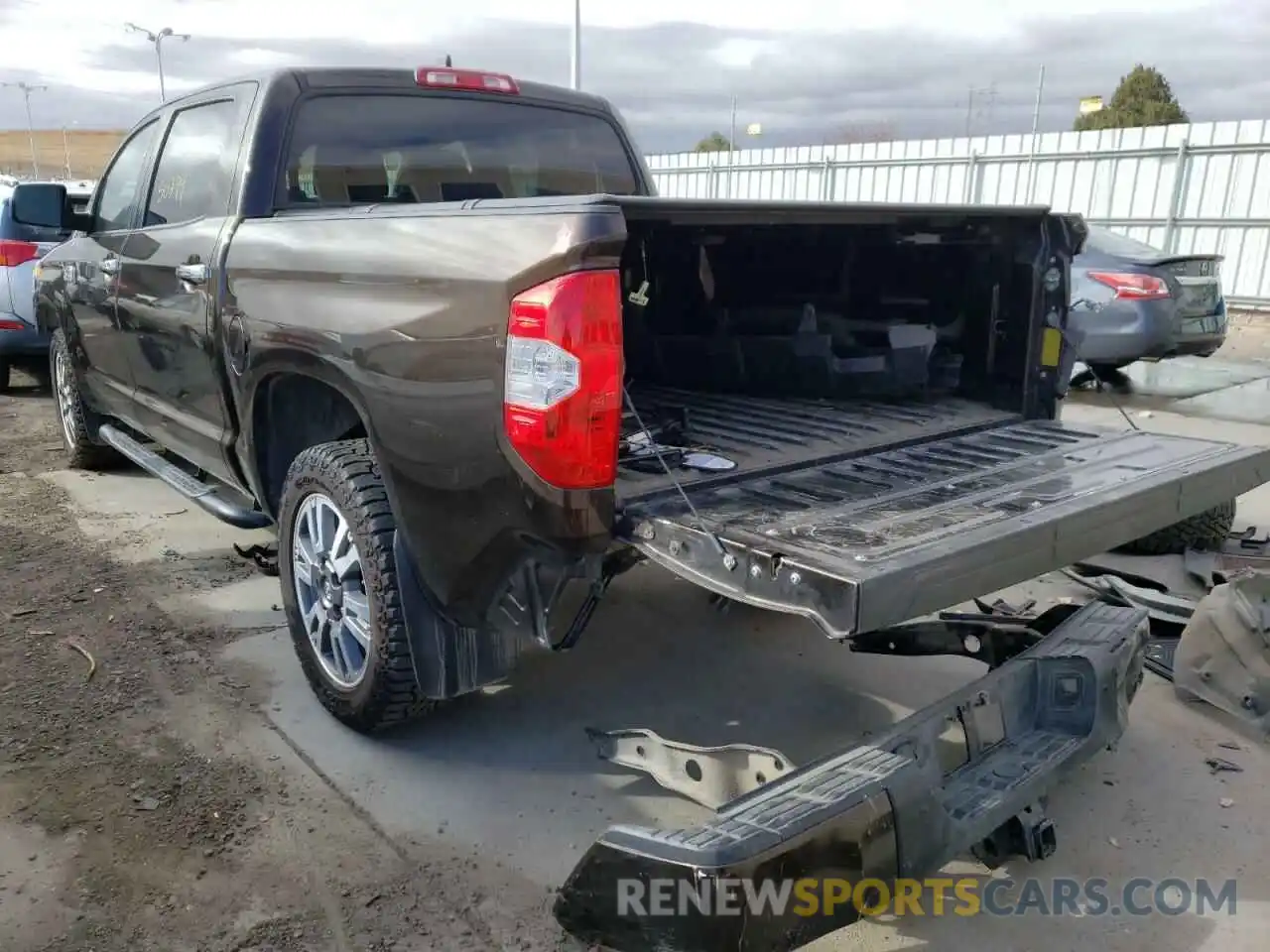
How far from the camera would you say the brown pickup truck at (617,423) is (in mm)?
2094

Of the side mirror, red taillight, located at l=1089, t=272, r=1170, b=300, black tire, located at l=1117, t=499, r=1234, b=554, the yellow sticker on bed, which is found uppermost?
the side mirror

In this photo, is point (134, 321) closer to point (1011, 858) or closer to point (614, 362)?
point (614, 362)

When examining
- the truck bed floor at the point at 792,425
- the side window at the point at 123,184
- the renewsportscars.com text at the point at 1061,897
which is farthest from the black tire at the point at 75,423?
the renewsportscars.com text at the point at 1061,897

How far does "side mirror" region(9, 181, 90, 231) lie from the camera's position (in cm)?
482

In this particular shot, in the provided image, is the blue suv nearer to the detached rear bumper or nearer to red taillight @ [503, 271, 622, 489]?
red taillight @ [503, 271, 622, 489]

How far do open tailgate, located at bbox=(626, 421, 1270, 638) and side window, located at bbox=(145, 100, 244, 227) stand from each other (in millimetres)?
2217

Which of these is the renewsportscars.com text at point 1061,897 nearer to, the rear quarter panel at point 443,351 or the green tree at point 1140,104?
the rear quarter panel at point 443,351

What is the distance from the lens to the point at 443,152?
153 inches

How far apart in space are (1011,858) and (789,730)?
81 centimetres

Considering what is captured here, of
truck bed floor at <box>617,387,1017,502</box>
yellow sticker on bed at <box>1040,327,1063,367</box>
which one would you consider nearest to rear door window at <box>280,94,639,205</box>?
truck bed floor at <box>617,387,1017,502</box>

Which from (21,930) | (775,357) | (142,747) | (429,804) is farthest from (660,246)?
(21,930)

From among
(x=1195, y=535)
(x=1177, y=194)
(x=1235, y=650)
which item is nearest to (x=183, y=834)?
(x=1235, y=650)

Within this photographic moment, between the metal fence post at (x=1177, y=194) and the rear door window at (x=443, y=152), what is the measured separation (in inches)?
552

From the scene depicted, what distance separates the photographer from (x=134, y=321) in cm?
427
